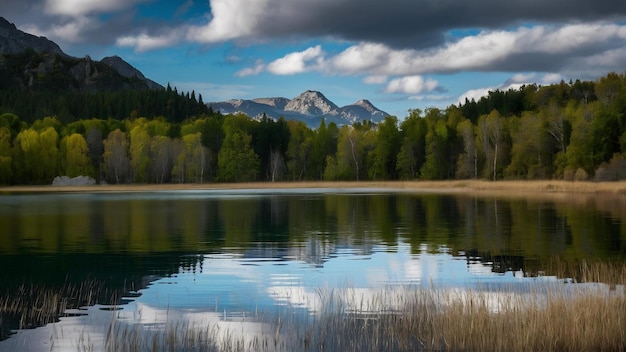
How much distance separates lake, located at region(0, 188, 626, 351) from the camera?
1834 centimetres

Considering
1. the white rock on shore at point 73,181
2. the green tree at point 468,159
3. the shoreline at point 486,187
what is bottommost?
the shoreline at point 486,187

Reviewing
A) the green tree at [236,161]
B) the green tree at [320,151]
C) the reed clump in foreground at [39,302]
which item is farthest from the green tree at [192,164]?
the reed clump in foreground at [39,302]

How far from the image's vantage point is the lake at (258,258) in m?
18.3

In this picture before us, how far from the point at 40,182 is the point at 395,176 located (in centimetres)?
8583

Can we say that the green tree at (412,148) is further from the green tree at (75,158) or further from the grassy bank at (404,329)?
the grassy bank at (404,329)

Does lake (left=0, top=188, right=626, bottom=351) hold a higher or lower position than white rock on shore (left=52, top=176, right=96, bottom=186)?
lower

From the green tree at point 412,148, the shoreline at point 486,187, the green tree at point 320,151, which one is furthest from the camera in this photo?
the green tree at point 320,151

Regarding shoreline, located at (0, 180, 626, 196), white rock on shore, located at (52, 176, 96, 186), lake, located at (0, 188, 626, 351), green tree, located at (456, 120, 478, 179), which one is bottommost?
lake, located at (0, 188, 626, 351)

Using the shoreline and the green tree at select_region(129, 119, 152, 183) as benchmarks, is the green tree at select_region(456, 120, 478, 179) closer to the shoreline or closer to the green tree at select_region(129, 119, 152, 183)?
the shoreline

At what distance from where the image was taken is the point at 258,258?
30469 millimetres

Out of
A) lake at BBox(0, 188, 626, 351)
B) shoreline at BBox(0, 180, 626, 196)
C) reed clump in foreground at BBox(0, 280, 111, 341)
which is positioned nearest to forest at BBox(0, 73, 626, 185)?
shoreline at BBox(0, 180, 626, 196)

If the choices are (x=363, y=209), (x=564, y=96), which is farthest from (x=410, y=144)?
(x=363, y=209)

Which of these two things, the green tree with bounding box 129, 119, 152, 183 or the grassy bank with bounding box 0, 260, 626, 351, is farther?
Answer: the green tree with bounding box 129, 119, 152, 183

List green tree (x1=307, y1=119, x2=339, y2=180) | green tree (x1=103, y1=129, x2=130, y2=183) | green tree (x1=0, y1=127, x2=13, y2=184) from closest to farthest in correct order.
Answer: green tree (x1=0, y1=127, x2=13, y2=184) → green tree (x1=103, y1=129, x2=130, y2=183) → green tree (x1=307, y1=119, x2=339, y2=180)
